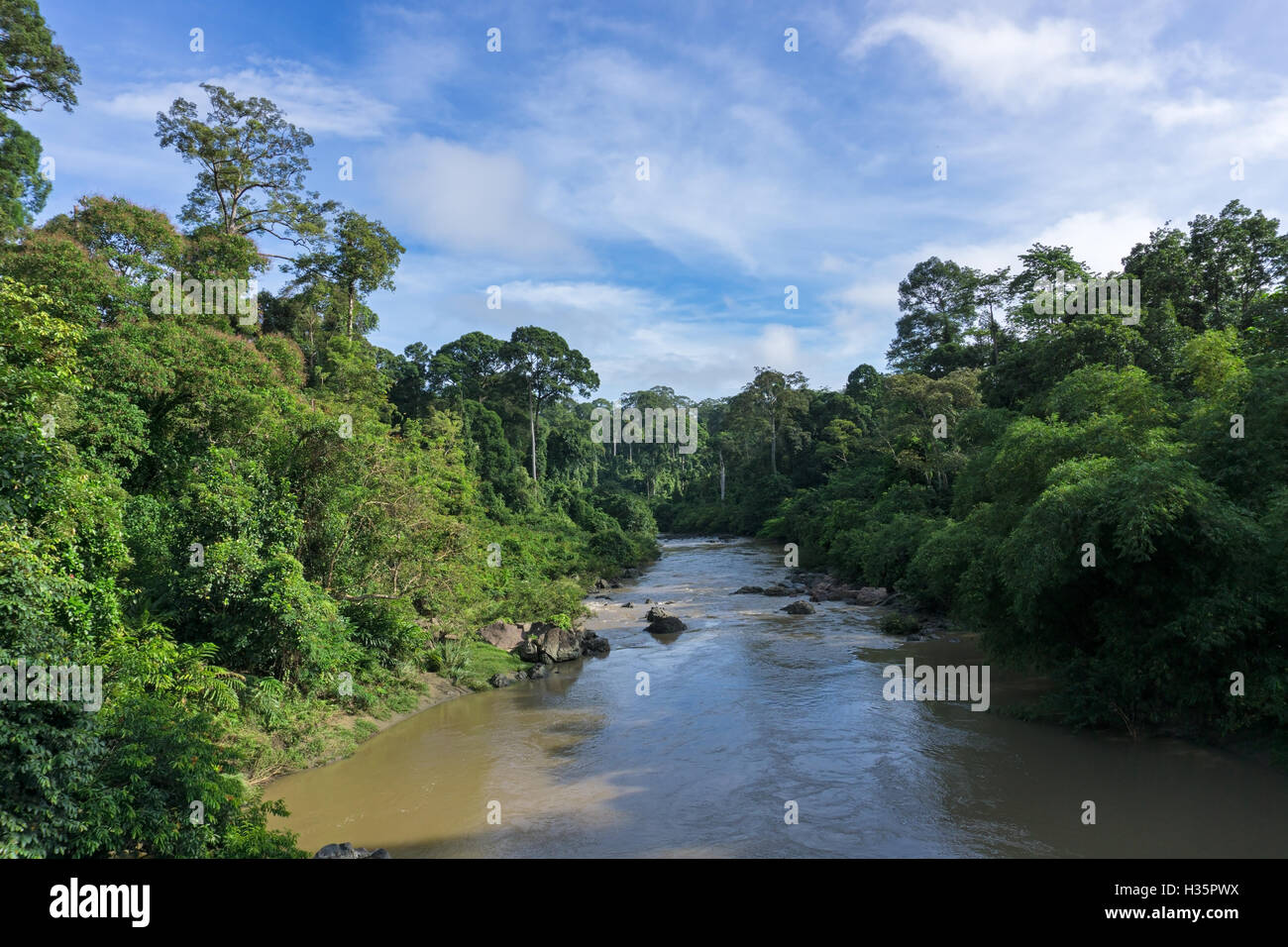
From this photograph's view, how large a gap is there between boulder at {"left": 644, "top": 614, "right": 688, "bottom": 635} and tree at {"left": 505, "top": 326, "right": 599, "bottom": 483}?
20961 mm

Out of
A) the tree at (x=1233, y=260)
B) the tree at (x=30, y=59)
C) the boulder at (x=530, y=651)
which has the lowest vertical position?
the boulder at (x=530, y=651)

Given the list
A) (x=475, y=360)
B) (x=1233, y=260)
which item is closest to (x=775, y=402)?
(x=475, y=360)

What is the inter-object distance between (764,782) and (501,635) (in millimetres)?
10563

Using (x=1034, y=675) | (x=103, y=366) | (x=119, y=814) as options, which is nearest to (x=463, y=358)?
(x=103, y=366)

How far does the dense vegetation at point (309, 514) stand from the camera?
695 centimetres

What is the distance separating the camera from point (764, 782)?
1107 centimetres

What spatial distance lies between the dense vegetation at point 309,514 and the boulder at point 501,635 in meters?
0.74

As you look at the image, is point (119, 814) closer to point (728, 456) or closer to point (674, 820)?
point (674, 820)

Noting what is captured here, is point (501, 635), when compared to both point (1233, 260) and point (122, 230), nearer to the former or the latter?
point (122, 230)

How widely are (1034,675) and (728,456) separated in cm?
4778

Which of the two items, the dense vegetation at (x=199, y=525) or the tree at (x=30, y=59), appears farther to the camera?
the tree at (x=30, y=59)

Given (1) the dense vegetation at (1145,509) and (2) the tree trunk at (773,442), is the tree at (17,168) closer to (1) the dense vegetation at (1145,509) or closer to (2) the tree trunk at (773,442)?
(1) the dense vegetation at (1145,509)

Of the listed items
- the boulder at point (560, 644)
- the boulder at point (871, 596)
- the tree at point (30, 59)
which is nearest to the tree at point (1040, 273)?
the boulder at point (871, 596)
